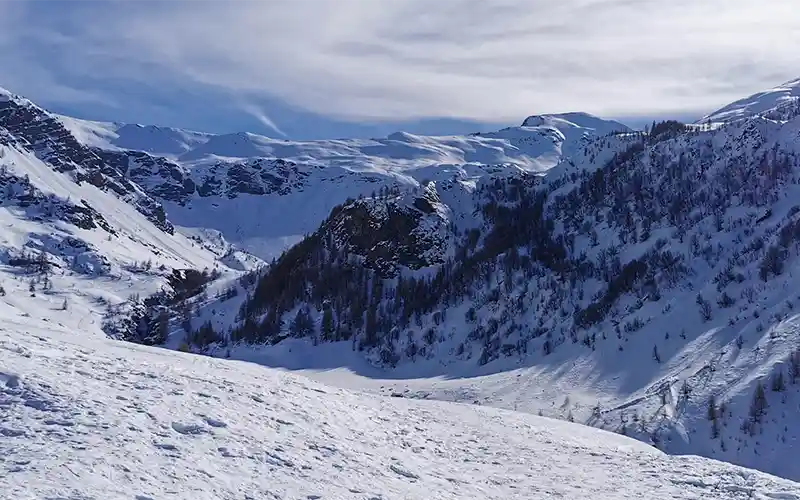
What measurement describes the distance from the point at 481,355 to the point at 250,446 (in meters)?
53.7

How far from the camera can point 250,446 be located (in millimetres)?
14289

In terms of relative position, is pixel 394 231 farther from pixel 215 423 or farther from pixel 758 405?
pixel 215 423

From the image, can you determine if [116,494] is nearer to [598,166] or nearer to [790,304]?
[790,304]

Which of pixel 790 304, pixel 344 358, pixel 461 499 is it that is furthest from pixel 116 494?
pixel 344 358

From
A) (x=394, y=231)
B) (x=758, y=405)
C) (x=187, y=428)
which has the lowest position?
(x=758, y=405)

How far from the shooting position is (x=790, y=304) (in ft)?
147

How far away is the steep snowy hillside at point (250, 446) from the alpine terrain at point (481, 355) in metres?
0.08

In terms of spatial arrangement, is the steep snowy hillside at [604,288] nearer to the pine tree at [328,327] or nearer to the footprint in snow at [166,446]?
the pine tree at [328,327]

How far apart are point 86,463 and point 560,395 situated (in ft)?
134

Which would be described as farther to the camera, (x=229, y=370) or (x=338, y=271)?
(x=338, y=271)

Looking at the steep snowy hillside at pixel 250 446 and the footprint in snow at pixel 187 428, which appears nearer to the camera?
the steep snowy hillside at pixel 250 446

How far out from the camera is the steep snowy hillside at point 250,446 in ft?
37.6

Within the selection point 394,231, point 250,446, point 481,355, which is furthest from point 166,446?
point 394,231

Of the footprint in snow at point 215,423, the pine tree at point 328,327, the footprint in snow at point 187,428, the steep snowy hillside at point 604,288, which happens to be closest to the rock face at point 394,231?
the steep snowy hillside at point 604,288
